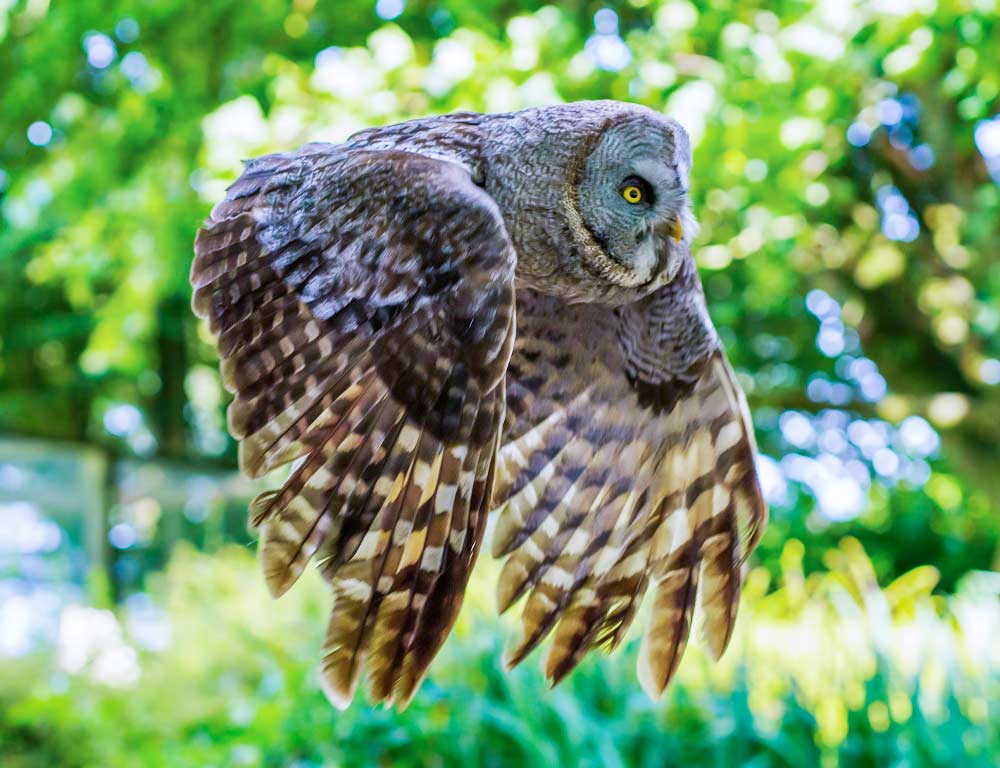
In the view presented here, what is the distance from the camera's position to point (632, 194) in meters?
1.62

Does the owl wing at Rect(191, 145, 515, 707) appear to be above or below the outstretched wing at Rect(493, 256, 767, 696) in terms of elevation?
above

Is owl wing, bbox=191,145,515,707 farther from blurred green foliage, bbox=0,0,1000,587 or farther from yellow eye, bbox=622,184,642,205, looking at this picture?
blurred green foliage, bbox=0,0,1000,587

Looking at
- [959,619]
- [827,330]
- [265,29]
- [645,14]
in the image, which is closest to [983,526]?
[827,330]

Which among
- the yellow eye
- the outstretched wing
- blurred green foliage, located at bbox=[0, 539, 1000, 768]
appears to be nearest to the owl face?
the yellow eye

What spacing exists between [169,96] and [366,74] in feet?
2.41

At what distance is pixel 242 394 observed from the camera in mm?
1512

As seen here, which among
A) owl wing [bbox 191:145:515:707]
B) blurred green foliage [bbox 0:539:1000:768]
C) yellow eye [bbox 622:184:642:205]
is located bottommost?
blurred green foliage [bbox 0:539:1000:768]

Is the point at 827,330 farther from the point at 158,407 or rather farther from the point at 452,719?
the point at 158,407

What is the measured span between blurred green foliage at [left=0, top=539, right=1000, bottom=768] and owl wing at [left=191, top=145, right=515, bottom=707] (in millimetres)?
1292

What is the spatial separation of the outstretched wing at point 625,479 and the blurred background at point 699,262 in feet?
4.31

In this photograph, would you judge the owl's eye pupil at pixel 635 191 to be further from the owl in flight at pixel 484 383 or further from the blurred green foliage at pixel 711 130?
the blurred green foliage at pixel 711 130

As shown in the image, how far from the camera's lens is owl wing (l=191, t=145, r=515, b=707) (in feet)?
4.78

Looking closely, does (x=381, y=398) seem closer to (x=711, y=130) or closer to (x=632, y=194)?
(x=632, y=194)

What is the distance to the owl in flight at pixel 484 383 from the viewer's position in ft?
4.84
